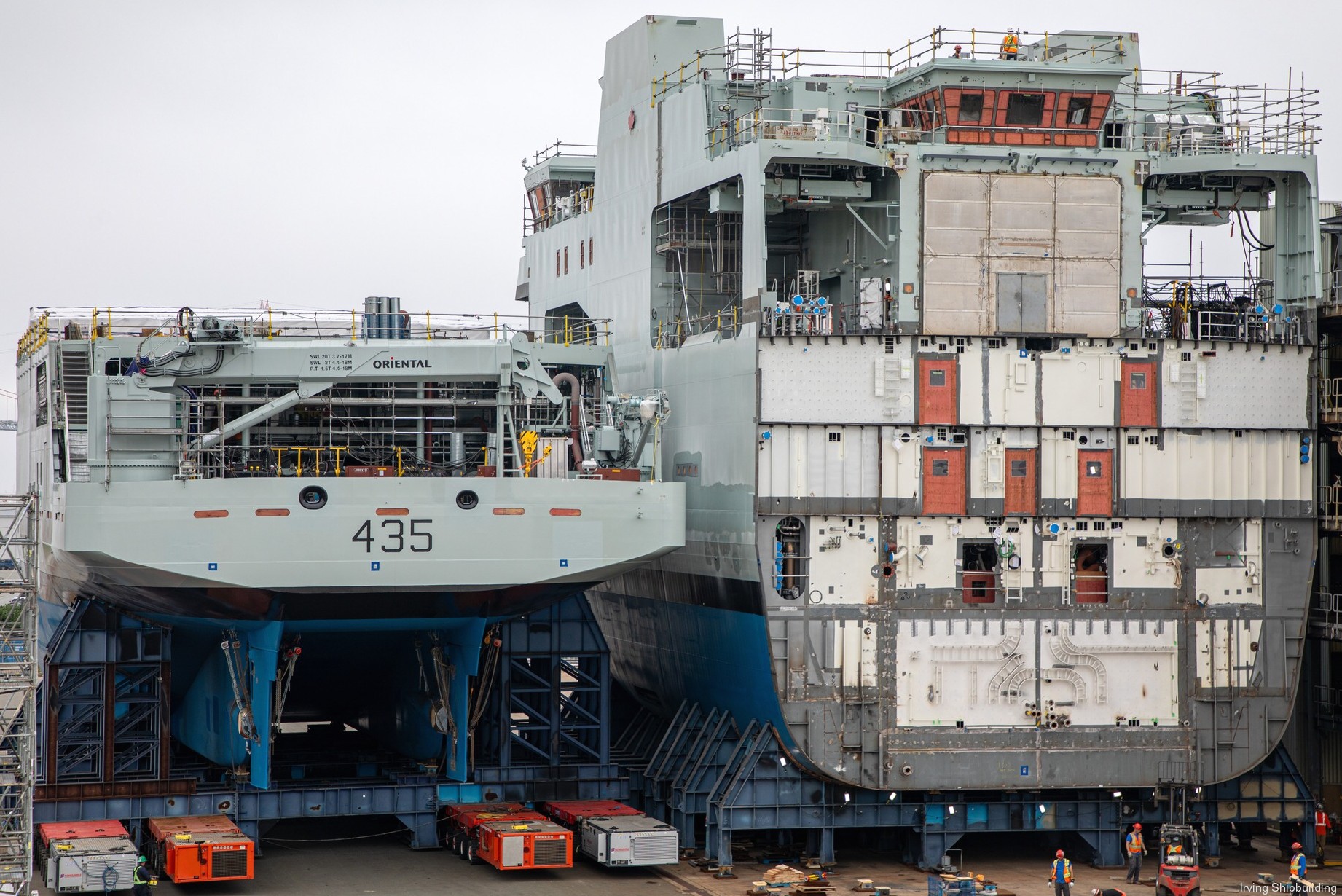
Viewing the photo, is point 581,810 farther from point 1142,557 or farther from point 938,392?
→ point 1142,557

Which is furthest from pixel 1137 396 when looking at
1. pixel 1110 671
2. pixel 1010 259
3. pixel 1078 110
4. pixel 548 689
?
pixel 548 689

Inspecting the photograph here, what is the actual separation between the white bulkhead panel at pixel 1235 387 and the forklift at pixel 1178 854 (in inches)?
285

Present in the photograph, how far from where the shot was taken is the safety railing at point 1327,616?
114ft

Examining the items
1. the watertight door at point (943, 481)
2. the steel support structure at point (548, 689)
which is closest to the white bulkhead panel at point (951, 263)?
the watertight door at point (943, 481)

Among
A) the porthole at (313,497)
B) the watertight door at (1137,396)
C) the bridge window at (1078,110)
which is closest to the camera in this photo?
the porthole at (313,497)

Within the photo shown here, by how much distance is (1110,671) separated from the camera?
1282 inches

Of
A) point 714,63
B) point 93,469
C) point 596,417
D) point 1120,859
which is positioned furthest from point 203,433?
point 1120,859

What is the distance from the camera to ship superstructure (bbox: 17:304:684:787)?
30.4 m

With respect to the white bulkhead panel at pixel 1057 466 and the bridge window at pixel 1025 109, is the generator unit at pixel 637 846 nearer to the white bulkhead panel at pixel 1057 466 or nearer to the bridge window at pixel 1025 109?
the white bulkhead panel at pixel 1057 466

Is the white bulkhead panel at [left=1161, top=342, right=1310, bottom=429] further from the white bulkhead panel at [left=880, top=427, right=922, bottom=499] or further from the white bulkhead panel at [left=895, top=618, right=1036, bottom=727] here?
the white bulkhead panel at [left=895, top=618, right=1036, bottom=727]

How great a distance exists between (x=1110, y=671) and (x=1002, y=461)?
453 cm

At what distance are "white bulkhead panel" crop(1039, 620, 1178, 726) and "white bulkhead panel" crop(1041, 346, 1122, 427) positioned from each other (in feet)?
12.8

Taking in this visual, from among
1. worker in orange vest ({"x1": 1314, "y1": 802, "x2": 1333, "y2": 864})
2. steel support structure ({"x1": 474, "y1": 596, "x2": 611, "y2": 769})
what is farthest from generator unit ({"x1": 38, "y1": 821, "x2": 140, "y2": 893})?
worker in orange vest ({"x1": 1314, "y1": 802, "x2": 1333, "y2": 864})

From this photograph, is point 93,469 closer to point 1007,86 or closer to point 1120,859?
point 1007,86
